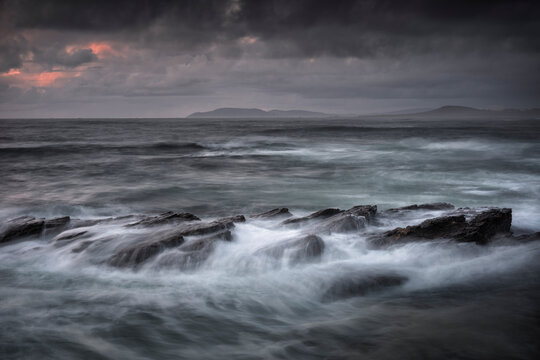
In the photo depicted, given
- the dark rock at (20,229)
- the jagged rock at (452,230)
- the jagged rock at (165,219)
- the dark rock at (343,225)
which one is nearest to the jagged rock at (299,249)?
the dark rock at (343,225)

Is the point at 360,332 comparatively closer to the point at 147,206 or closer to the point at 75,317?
the point at 75,317

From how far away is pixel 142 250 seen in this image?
684 cm

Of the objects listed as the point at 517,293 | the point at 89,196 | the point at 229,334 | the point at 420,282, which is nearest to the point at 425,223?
the point at 420,282

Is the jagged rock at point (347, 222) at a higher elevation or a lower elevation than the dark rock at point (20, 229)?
higher

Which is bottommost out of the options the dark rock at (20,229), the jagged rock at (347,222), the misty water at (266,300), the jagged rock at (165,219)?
the misty water at (266,300)

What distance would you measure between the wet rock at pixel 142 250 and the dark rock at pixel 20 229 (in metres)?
2.63

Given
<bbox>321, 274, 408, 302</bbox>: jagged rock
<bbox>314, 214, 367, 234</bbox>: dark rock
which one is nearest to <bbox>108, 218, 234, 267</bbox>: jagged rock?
<bbox>314, 214, 367, 234</bbox>: dark rock

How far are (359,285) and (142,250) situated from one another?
3715 millimetres

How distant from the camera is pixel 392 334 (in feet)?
14.4

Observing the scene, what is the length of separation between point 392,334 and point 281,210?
5276 mm

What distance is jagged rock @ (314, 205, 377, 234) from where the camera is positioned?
7719 millimetres

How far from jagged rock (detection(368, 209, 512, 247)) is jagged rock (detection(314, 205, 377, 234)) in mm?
610

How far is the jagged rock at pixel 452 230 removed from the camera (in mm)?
6848

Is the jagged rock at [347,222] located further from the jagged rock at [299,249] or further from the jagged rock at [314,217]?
the jagged rock at [299,249]
